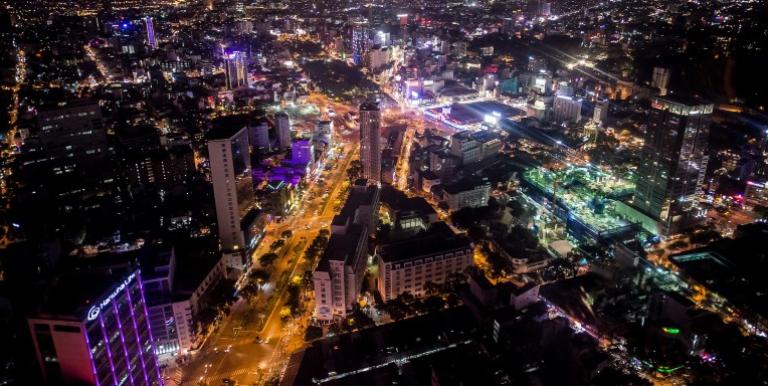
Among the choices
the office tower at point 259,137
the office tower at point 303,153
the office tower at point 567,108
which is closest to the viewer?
the office tower at point 303,153

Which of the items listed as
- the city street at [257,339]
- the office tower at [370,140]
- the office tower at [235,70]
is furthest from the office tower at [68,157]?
the office tower at [235,70]

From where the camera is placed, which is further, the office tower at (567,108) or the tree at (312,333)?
the office tower at (567,108)

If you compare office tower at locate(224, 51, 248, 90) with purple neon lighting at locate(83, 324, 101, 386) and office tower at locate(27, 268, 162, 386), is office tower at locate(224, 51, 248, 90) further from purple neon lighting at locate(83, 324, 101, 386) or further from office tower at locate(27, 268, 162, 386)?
→ purple neon lighting at locate(83, 324, 101, 386)

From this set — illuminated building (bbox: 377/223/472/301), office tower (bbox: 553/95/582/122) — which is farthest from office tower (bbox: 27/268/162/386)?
office tower (bbox: 553/95/582/122)

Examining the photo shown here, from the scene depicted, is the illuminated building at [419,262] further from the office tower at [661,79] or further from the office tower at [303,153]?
the office tower at [661,79]

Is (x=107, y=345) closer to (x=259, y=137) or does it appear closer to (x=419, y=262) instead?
(x=419, y=262)

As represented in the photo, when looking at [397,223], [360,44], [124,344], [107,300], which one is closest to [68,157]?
[397,223]

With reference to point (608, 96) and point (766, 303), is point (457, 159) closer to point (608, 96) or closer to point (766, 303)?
point (766, 303)

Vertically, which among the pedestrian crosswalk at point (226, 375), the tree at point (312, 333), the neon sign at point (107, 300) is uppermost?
the neon sign at point (107, 300)
